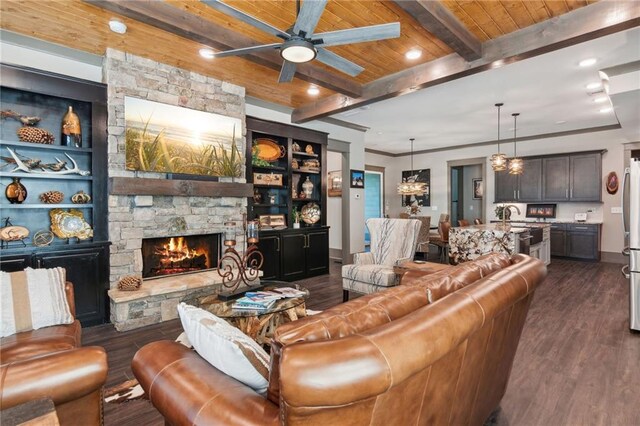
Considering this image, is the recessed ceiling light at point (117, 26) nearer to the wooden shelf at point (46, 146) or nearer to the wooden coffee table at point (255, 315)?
the wooden shelf at point (46, 146)

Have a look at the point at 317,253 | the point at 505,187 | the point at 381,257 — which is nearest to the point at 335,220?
the point at 317,253

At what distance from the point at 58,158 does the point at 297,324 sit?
13.0 ft

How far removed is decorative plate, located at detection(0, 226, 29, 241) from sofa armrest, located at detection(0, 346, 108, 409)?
2687mm

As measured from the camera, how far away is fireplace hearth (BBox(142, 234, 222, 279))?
4051mm

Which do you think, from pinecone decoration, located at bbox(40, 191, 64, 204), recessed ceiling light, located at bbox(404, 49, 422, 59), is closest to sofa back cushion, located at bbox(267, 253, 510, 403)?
recessed ceiling light, located at bbox(404, 49, 422, 59)

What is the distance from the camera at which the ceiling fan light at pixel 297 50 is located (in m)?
2.38

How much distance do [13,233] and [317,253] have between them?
400 cm

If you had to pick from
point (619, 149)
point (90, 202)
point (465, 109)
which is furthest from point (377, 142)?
point (90, 202)

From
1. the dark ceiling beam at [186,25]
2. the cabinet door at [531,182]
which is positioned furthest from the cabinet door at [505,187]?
the dark ceiling beam at [186,25]

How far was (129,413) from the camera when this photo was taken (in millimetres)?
2006

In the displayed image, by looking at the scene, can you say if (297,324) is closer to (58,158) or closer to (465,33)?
(465,33)

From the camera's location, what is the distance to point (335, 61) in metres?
2.86

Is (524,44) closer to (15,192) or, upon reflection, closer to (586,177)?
(15,192)

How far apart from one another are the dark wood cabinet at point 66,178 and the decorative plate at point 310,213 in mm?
3134
